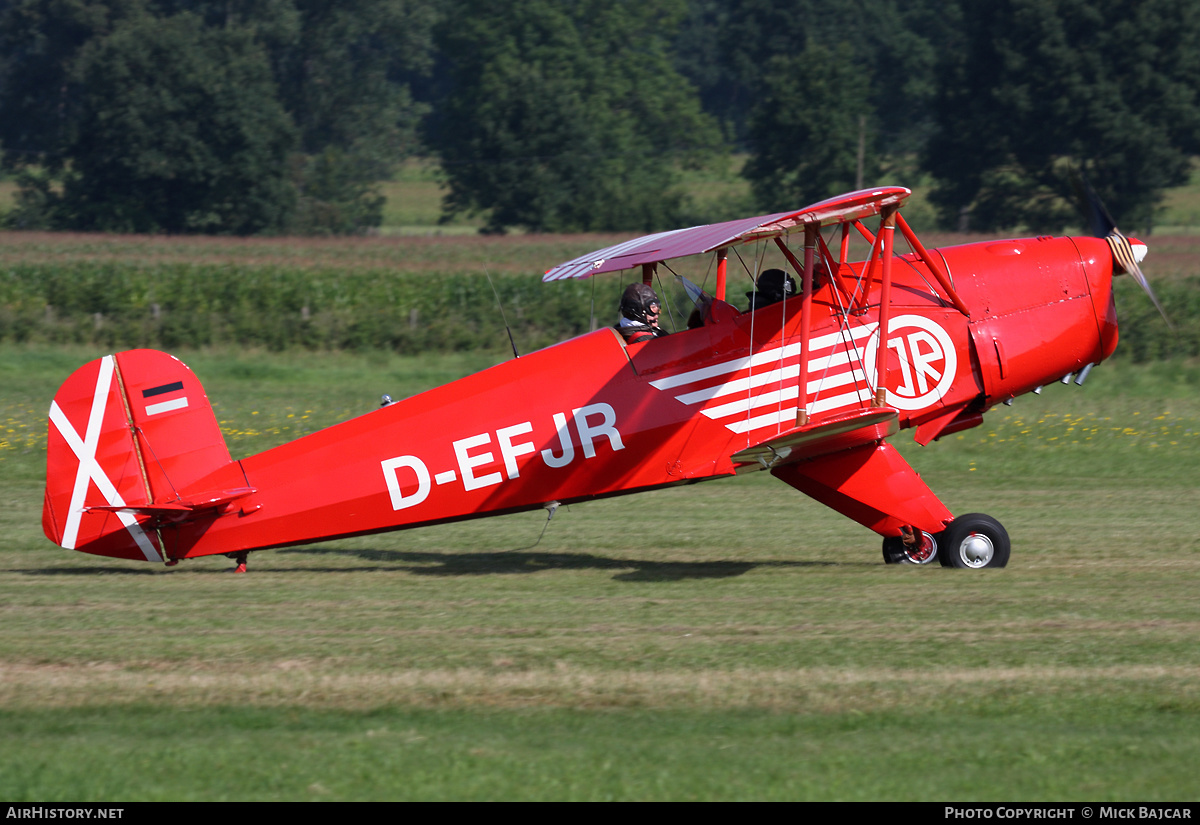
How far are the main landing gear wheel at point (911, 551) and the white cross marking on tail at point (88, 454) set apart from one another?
5.54 meters

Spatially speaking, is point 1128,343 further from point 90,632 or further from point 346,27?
point 346,27

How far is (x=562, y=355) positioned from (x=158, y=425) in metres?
2.90

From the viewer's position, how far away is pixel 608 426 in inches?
372

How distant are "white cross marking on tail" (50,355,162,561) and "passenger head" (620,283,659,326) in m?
3.68

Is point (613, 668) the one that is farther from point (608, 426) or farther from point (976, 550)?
point (976, 550)

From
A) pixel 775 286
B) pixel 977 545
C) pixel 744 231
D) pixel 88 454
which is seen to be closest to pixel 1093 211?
pixel 775 286

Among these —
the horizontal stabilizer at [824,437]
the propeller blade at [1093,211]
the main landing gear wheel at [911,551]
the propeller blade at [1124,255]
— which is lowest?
the main landing gear wheel at [911,551]

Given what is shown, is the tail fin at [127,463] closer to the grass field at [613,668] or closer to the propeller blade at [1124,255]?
the grass field at [613,668]

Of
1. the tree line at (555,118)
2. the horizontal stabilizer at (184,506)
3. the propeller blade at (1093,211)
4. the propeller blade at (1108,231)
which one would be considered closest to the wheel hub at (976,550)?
the propeller blade at (1108,231)

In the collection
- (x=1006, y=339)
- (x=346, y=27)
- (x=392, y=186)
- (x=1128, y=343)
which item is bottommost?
(x=1128, y=343)

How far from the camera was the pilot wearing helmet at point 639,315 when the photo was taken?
963 cm

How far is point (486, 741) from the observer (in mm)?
5844

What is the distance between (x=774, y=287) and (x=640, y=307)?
3.37 ft
